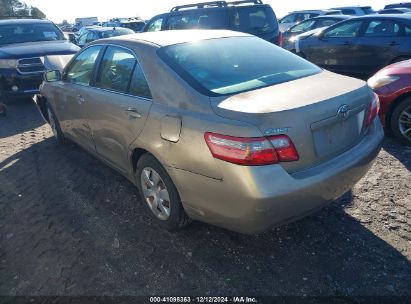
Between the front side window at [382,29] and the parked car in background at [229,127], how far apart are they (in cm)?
479

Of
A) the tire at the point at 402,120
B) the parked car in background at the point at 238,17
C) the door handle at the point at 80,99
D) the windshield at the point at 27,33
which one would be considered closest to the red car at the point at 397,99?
the tire at the point at 402,120

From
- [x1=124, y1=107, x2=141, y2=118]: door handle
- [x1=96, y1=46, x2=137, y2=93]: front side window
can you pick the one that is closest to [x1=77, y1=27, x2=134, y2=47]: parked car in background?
[x1=96, y1=46, x2=137, y2=93]: front side window

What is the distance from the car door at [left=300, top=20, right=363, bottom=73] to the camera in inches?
301

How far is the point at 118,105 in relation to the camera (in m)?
3.30

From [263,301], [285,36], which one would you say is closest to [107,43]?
[263,301]

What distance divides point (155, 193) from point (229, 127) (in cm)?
118

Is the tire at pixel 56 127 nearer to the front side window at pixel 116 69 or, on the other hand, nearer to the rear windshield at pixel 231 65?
the front side window at pixel 116 69

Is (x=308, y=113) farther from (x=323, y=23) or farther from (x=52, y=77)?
(x=323, y=23)

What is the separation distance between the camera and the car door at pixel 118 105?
306 cm

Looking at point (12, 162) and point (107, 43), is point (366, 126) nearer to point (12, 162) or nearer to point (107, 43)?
point (107, 43)

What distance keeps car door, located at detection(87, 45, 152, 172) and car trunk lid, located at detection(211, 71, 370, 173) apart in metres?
0.87

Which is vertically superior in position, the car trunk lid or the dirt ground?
the car trunk lid

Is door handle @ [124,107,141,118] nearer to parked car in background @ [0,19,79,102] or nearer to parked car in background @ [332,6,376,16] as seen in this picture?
parked car in background @ [0,19,79,102]

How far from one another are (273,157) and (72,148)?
3.99 metres
